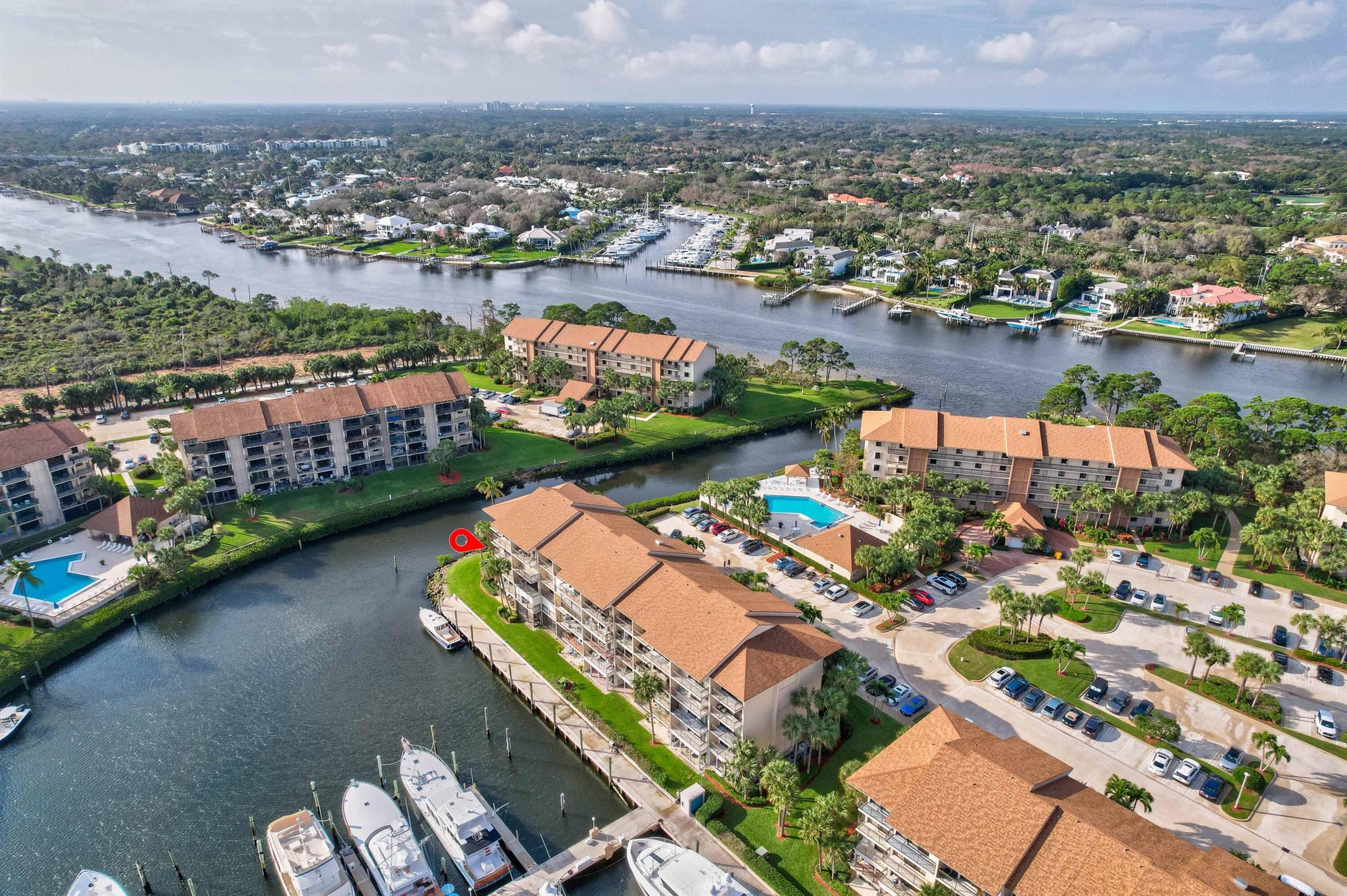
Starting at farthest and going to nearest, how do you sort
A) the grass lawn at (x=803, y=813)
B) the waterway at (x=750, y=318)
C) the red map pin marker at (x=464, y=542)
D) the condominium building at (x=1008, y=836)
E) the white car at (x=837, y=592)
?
the waterway at (x=750, y=318)
the red map pin marker at (x=464, y=542)
the white car at (x=837, y=592)
the grass lawn at (x=803, y=813)
the condominium building at (x=1008, y=836)

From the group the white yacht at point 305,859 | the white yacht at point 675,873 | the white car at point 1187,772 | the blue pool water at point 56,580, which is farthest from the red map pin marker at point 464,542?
the white car at point 1187,772

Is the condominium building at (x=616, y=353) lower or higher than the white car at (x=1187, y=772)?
higher

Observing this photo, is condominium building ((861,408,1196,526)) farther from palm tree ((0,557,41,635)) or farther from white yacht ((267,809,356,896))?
palm tree ((0,557,41,635))

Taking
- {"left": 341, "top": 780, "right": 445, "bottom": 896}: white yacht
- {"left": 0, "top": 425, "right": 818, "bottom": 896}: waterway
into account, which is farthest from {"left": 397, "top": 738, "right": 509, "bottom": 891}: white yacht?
{"left": 0, "top": 425, "right": 818, "bottom": 896}: waterway

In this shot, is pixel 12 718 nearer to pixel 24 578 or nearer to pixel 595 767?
pixel 24 578

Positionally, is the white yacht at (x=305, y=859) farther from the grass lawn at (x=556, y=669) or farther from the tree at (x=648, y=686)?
the tree at (x=648, y=686)

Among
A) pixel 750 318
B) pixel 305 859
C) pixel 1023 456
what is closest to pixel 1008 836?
pixel 305 859

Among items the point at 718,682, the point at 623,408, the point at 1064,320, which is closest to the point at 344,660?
the point at 718,682
